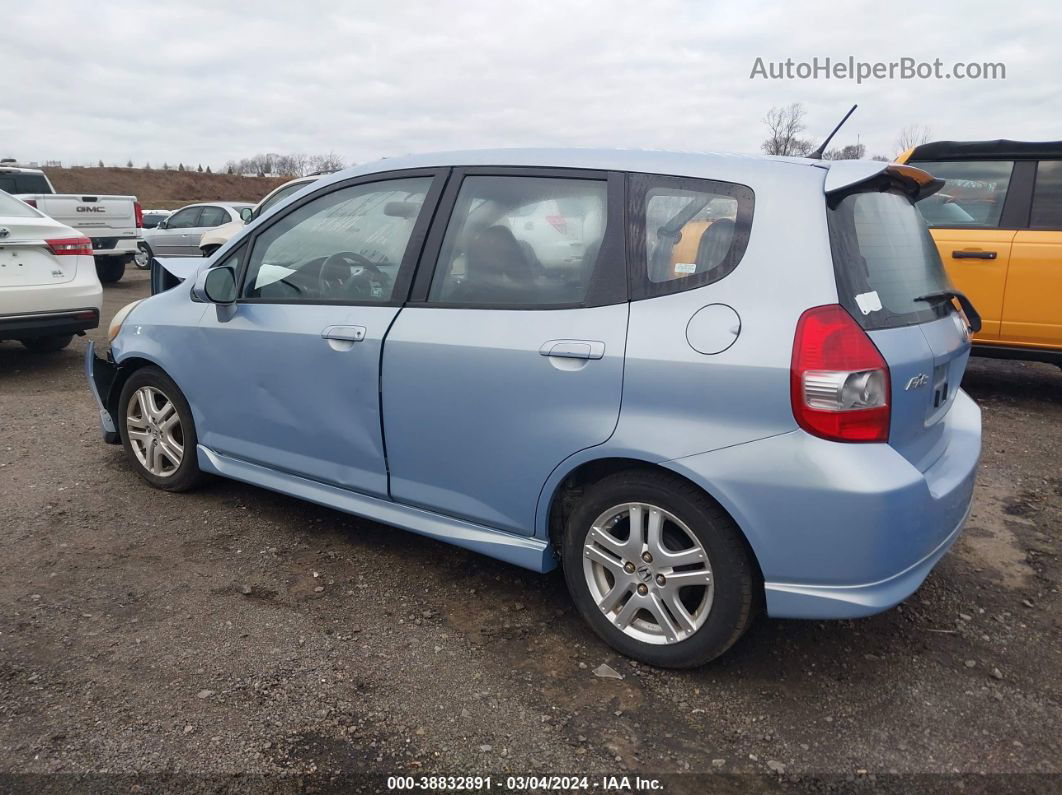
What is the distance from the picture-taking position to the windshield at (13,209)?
7.04 metres

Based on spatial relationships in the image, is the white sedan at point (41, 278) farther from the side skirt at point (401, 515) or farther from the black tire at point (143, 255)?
the black tire at point (143, 255)

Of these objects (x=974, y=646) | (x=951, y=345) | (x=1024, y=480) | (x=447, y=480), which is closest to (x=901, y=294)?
(x=951, y=345)

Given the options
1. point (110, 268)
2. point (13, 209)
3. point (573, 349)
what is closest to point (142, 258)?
point (110, 268)

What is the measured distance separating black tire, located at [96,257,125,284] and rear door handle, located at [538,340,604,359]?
47.3 ft

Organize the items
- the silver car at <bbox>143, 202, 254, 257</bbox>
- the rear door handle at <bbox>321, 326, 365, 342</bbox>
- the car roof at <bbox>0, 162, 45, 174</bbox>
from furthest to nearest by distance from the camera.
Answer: the silver car at <bbox>143, 202, 254, 257</bbox> → the car roof at <bbox>0, 162, 45, 174</bbox> → the rear door handle at <bbox>321, 326, 365, 342</bbox>

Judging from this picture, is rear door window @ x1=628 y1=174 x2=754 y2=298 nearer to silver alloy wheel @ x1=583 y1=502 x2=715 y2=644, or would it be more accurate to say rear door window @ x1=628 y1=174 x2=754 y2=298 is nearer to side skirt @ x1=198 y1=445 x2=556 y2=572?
silver alloy wheel @ x1=583 y1=502 x2=715 y2=644

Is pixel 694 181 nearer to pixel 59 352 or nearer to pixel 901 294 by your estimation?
pixel 901 294

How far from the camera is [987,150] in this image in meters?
6.17

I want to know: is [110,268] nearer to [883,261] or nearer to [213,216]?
[213,216]

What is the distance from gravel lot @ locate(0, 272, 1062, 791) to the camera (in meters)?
2.38

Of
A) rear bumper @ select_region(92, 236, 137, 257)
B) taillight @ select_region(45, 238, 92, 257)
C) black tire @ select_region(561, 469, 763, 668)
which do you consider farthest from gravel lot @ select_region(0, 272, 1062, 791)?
rear bumper @ select_region(92, 236, 137, 257)

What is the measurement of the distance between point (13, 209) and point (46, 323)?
115 cm

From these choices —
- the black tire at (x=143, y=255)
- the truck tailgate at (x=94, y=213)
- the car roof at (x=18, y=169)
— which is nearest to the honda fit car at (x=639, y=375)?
the truck tailgate at (x=94, y=213)

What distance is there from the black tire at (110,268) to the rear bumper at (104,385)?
460 inches
